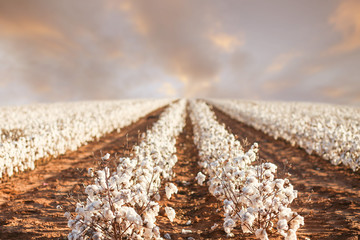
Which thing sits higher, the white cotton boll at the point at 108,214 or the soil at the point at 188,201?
the white cotton boll at the point at 108,214

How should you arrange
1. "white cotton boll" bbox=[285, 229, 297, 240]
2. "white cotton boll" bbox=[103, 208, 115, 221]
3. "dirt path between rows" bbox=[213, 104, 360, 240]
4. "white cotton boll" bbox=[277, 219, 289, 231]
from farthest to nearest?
"dirt path between rows" bbox=[213, 104, 360, 240] < "white cotton boll" bbox=[285, 229, 297, 240] < "white cotton boll" bbox=[277, 219, 289, 231] < "white cotton boll" bbox=[103, 208, 115, 221]

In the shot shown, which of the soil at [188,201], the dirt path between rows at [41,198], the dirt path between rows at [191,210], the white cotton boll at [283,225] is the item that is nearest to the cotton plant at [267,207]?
the white cotton boll at [283,225]

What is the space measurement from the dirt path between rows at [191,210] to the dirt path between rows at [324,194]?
7.53 ft

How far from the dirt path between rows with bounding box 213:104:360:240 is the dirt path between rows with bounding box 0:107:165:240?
5757mm

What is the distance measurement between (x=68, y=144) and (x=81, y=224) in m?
12.0

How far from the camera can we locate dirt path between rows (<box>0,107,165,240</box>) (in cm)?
569

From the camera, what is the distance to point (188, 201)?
301 inches

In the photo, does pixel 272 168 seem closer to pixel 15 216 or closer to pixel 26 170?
pixel 15 216

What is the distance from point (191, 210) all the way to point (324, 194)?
16.6ft

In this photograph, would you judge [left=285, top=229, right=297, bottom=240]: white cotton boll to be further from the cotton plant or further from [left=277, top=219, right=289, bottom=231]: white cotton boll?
[left=277, top=219, right=289, bottom=231]: white cotton boll

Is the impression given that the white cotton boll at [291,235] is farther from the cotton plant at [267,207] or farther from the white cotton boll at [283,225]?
the white cotton boll at [283,225]

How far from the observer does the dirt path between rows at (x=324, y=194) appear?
5.63 meters

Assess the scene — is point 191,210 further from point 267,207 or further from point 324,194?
point 324,194

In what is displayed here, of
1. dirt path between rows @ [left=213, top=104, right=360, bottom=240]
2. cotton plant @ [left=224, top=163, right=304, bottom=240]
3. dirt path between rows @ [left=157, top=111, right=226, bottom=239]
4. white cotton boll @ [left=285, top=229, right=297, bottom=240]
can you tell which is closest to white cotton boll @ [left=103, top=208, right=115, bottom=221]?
cotton plant @ [left=224, top=163, right=304, bottom=240]
